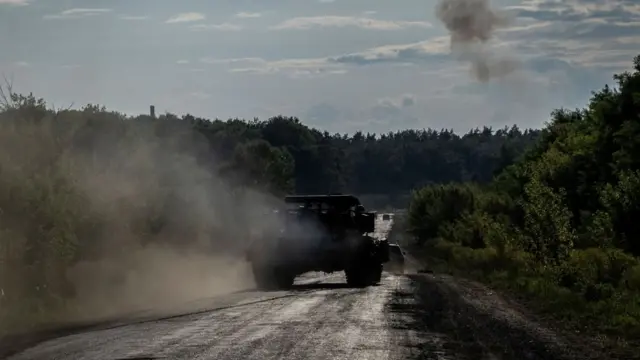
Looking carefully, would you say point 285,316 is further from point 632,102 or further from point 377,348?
point 632,102

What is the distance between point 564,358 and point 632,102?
3654 centimetres

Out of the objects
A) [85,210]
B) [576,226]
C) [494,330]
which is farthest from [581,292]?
[576,226]

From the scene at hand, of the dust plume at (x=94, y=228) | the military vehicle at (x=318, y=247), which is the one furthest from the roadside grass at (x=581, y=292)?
the dust plume at (x=94, y=228)

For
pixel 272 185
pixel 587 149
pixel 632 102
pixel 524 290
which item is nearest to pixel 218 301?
pixel 524 290

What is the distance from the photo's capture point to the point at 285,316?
835 inches

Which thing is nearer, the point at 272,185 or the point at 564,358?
the point at 564,358

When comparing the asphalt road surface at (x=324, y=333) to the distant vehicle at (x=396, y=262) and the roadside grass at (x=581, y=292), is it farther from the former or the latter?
the distant vehicle at (x=396, y=262)

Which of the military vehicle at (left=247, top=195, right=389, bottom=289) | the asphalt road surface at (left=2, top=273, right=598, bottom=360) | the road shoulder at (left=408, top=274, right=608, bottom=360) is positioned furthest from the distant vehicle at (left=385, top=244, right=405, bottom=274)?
the asphalt road surface at (left=2, top=273, right=598, bottom=360)

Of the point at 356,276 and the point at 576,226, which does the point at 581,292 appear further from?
the point at 576,226

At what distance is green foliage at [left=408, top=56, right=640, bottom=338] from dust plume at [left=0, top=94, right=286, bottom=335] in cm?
899

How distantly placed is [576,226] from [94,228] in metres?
24.6

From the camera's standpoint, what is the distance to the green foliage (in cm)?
2606

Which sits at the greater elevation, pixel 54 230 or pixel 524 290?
pixel 54 230

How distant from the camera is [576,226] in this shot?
50.1 meters
